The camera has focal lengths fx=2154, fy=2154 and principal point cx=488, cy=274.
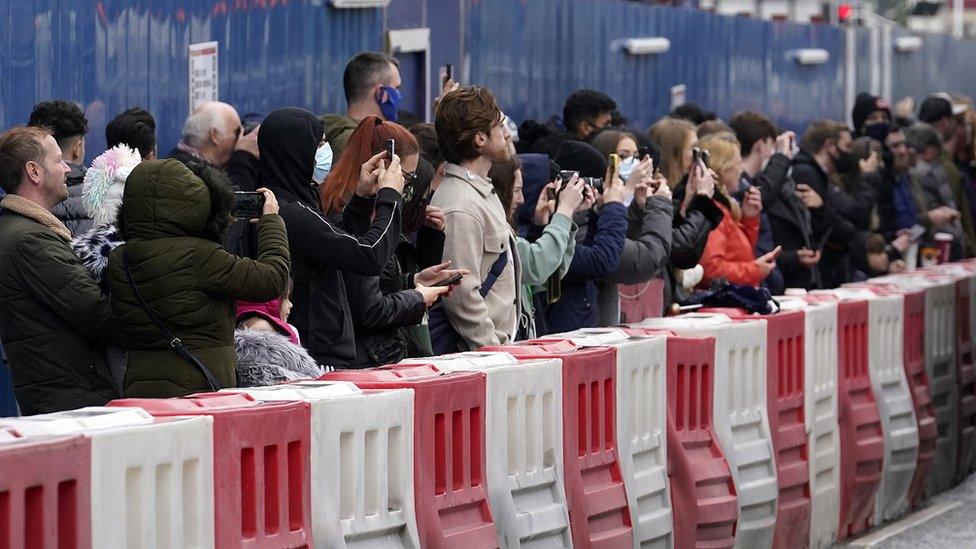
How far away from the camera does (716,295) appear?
33.8 feet

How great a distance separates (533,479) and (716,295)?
3.10 m

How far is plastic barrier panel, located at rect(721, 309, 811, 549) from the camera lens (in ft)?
31.4

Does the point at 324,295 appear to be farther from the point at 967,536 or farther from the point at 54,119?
the point at 967,536

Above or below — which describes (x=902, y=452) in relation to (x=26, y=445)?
below

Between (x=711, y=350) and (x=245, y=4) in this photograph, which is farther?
(x=245, y=4)

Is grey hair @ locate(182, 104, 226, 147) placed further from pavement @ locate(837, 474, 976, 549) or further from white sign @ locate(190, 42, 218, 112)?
pavement @ locate(837, 474, 976, 549)

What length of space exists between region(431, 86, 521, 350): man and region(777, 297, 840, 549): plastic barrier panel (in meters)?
1.67

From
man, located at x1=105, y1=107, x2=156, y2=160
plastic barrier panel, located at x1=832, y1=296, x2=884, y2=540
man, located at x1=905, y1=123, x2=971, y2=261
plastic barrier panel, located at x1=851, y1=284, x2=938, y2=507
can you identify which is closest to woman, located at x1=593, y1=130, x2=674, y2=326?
plastic barrier panel, located at x1=832, y1=296, x2=884, y2=540

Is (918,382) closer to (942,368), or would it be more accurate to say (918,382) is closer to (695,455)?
(942,368)

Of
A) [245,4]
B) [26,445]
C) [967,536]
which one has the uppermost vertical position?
[245,4]

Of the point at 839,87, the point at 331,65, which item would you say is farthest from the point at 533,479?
the point at 839,87

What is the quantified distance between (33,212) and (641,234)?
3.81 metres

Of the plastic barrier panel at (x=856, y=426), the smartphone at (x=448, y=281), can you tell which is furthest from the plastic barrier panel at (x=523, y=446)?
the plastic barrier panel at (x=856, y=426)

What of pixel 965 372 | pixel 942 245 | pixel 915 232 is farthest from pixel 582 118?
pixel 942 245
